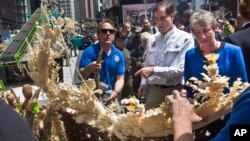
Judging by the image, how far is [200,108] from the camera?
1971mm

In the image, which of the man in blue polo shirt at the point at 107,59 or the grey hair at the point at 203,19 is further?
the man in blue polo shirt at the point at 107,59

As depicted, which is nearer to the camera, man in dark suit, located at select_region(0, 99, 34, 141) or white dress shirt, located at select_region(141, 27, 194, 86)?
man in dark suit, located at select_region(0, 99, 34, 141)

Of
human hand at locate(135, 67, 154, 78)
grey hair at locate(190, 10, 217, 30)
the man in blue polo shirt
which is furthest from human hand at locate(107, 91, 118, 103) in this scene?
grey hair at locate(190, 10, 217, 30)

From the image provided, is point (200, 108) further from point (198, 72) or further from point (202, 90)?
point (198, 72)

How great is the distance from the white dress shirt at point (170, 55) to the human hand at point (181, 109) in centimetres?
200

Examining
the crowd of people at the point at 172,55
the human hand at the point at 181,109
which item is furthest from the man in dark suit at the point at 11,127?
the crowd of people at the point at 172,55

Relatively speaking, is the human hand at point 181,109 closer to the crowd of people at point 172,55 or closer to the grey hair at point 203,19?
the crowd of people at point 172,55

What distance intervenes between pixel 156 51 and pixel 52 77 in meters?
1.80

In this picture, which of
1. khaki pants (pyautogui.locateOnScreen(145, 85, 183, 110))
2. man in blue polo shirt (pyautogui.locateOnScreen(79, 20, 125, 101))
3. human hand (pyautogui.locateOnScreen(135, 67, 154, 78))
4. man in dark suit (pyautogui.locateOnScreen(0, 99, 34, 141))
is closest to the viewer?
man in dark suit (pyautogui.locateOnScreen(0, 99, 34, 141))

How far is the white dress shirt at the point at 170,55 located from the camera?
3.83m

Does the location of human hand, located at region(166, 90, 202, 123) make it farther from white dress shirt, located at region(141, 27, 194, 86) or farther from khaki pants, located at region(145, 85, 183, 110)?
khaki pants, located at region(145, 85, 183, 110)

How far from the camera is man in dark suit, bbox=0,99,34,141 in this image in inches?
46.3

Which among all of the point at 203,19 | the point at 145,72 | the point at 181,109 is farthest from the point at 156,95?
the point at 181,109

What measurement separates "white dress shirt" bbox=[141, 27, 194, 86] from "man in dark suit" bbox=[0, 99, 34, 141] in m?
2.58
